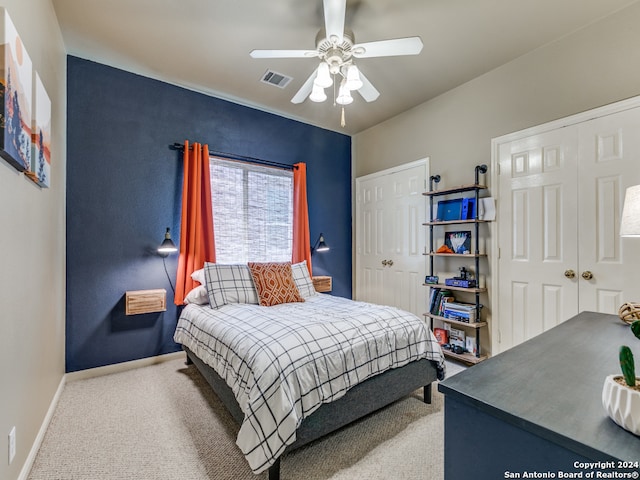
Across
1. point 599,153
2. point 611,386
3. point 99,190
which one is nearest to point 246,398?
point 611,386

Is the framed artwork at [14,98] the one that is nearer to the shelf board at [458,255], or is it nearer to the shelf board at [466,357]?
the shelf board at [458,255]

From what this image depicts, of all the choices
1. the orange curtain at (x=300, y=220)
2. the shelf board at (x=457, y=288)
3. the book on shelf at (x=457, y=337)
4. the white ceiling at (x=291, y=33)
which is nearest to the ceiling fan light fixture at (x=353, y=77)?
the white ceiling at (x=291, y=33)

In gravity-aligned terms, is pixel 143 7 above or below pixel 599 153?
above

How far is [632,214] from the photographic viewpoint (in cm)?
126

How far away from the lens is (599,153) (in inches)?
93.1

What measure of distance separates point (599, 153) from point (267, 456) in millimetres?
3123

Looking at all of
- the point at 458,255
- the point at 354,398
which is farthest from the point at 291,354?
the point at 458,255

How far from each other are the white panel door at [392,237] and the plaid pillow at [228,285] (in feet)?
6.50

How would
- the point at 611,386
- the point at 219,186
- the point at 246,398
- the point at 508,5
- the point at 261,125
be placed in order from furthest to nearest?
the point at 261,125 < the point at 219,186 < the point at 508,5 < the point at 246,398 < the point at 611,386

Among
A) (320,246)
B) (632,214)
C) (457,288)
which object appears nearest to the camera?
(632,214)

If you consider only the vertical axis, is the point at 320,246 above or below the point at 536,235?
below

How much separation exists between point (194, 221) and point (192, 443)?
2059mm

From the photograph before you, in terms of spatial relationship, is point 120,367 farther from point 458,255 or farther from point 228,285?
point 458,255

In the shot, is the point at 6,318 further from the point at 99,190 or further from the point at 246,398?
the point at 99,190
